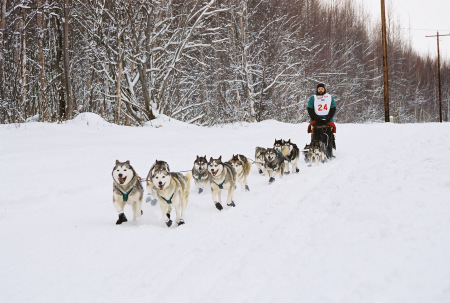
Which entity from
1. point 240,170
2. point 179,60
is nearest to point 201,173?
point 240,170

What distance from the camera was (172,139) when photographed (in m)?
10.7

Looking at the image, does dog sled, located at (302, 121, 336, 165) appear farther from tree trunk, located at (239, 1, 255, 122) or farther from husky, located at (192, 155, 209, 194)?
tree trunk, located at (239, 1, 255, 122)

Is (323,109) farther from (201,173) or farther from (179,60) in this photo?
(179,60)

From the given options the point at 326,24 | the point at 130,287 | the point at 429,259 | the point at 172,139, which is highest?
the point at 326,24

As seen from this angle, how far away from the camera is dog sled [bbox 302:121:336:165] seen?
8750mm

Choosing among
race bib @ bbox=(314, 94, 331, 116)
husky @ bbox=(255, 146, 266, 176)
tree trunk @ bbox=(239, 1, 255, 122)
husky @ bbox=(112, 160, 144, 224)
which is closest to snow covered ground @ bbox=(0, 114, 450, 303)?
husky @ bbox=(112, 160, 144, 224)

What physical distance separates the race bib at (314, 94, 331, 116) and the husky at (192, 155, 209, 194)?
463 cm

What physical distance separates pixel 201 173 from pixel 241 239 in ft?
9.09

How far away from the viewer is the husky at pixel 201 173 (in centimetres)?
627

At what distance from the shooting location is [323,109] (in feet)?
30.8

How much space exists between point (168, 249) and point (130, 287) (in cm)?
86

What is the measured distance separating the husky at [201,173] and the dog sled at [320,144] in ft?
12.0

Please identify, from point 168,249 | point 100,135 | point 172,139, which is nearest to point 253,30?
point 172,139

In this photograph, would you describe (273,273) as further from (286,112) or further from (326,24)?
(326,24)
